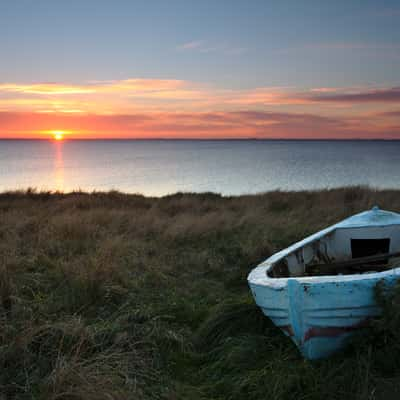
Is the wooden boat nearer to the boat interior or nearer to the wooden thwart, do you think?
the boat interior

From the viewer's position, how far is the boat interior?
199 inches

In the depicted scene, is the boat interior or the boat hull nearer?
the boat hull

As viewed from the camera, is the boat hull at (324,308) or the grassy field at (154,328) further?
the boat hull at (324,308)

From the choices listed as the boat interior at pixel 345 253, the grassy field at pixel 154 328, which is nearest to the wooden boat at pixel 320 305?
the grassy field at pixel 154 328

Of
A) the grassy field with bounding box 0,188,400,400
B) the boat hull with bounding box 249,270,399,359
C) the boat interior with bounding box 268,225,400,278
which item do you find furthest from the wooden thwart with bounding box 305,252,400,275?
the boat hull with bounding box 249,270,399,359

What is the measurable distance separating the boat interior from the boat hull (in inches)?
46.1

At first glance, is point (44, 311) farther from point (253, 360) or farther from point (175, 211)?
point (175, 211)

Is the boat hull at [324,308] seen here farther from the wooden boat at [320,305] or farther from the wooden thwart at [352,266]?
the wooden thwart at [352,266]

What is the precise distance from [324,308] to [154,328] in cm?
Answer: 173

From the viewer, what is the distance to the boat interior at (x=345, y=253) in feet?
16.6

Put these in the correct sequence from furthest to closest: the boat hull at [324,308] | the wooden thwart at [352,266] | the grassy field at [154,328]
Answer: the wooden thwart at [352,266]
the boat hull at [324,308]
the grassy field at [154,328]

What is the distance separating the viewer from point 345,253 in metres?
6.18

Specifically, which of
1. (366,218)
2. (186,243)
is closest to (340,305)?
(366,218)

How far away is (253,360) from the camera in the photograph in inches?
149
